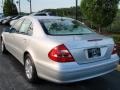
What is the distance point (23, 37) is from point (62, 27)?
1.01 metres

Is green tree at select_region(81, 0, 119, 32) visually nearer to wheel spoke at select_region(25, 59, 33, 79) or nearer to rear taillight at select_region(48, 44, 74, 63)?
wheel spoke at select_region(25, 59, 33, 79)

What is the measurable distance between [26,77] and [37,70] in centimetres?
81

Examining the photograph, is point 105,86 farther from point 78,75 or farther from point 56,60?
point 56,60

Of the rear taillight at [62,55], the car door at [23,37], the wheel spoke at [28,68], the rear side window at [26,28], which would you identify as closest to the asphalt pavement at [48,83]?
the wheel spoke at [28,68]

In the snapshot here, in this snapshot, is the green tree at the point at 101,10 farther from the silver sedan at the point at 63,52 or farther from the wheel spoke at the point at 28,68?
the wheel spoke at the point at 28,68

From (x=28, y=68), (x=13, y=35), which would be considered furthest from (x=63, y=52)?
(x=13, y=35)

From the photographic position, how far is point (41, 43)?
A: 5.06 m

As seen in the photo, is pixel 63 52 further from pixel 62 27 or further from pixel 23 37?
pixel 23 37

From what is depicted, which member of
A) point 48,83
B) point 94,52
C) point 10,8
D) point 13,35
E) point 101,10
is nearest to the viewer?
point 94,52

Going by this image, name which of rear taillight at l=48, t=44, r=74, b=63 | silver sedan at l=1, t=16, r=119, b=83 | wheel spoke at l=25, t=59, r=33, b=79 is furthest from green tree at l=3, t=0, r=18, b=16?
rear taillight at l=48, t=44, r=74, b=63

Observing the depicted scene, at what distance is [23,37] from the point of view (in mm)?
6031

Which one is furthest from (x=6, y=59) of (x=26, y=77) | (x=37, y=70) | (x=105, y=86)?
(x=105, y=86)

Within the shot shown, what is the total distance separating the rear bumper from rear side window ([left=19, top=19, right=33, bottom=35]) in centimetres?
118

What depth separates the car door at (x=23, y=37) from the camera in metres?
5.82
